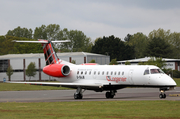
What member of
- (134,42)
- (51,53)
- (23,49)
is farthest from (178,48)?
(51,53)

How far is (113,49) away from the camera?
132000 mm

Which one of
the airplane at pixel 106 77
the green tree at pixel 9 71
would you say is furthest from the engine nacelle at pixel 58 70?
the green tree at pixel 9 71

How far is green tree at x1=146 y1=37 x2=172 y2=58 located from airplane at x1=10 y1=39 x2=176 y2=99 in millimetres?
92518

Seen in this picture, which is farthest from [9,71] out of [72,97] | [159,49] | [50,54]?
[72,97]

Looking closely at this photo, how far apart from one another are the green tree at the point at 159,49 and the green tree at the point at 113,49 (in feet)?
38.5

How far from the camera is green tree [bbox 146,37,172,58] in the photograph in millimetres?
122750

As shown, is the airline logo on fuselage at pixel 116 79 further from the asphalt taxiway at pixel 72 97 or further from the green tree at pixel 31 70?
the green tree at pixel 31 70

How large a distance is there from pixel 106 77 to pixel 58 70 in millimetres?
5290

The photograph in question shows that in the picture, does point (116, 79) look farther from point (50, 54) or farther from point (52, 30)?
point (52, 30)

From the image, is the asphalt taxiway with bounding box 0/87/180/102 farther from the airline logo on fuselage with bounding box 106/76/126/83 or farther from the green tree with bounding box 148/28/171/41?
the green tree with bounding box 148/28/171/41

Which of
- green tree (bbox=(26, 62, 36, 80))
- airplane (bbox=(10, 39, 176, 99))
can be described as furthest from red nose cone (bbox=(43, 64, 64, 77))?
green tree (bbox=(26, 62, 36, 80))

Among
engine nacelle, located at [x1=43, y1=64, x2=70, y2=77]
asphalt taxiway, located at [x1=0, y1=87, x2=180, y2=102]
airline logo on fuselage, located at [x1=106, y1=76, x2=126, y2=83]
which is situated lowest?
asphalt taxiway, located at [x1=0, y1=87, x2=180, y2=102]

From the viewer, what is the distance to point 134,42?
15325 cm

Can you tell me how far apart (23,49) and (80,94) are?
4300 inches
